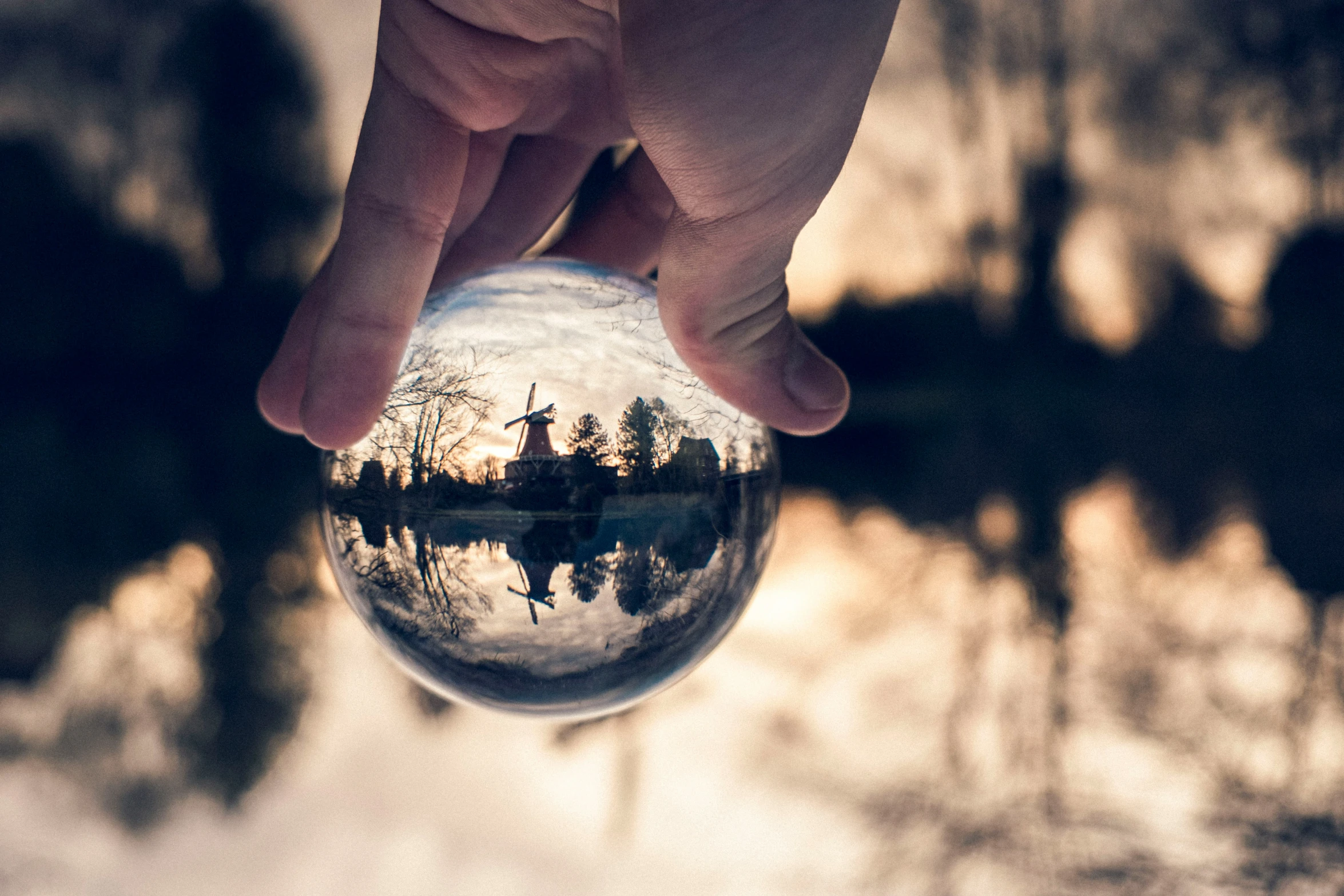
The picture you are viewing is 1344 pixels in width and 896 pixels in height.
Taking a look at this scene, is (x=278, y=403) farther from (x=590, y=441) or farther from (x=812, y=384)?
(x=812, y=384)

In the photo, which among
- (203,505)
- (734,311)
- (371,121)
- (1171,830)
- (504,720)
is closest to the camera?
(734,311)

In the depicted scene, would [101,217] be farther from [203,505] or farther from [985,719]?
[985,719]

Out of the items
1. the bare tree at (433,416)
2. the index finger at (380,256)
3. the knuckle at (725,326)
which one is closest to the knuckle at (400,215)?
the index finger at (380,256)

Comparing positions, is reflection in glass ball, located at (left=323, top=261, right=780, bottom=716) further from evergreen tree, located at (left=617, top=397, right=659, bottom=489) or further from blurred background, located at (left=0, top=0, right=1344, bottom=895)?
blurred background, located at (left=0, top=0, right=1344, bottom=895)

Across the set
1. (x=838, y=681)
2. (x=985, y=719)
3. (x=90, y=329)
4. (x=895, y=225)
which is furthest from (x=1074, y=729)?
(x=90, y=329)

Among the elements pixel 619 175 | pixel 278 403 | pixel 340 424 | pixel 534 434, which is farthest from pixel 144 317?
pixel 534 434

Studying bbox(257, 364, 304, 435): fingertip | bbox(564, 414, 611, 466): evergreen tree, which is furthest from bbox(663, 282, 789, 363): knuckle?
bbox(257, 364, 304, 435): fingertip
